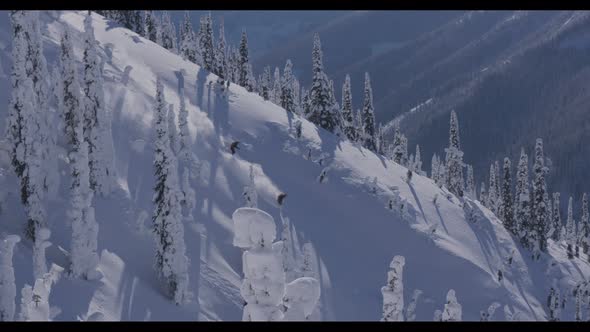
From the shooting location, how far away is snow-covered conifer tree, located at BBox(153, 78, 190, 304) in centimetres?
2744

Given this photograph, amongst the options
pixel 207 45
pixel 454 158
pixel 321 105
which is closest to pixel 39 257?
pixel 321 105

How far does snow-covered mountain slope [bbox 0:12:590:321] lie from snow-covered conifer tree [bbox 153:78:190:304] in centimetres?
95

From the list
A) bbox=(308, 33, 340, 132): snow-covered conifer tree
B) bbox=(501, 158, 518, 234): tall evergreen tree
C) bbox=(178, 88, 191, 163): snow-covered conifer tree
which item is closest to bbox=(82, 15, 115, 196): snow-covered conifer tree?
bbox=(178, 88, 191, 163): snow-covered conifer tree

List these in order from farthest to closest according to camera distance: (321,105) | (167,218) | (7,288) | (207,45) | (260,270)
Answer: (207,45) < (321,105) < (167,218) < (7,288) < (260,270)

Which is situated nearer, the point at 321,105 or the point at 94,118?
the point at 94,118

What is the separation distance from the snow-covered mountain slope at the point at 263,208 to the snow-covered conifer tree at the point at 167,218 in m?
0.95

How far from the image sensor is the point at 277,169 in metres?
48.0

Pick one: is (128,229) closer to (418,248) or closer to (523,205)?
(418,248)

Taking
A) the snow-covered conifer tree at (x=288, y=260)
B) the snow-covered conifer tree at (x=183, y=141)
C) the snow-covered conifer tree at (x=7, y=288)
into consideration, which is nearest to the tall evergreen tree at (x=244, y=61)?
the snow-covered conifer tree at (x=183, y=141)

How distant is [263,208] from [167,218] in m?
14.7

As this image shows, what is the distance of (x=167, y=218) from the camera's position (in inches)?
1089

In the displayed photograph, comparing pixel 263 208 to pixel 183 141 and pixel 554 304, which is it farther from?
pixel 554 304
